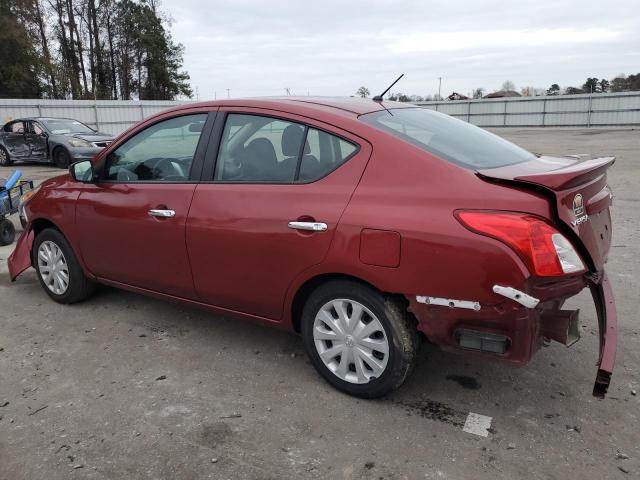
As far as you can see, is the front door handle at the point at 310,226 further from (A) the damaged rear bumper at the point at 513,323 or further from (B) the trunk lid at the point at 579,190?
(B) the trunk lid at the point at 579,190

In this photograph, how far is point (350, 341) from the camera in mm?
2967

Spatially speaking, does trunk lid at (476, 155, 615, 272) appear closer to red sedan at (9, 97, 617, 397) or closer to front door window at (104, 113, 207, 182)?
red sedan at (9, 97, 617, 397)

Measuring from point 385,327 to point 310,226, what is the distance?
26.2 inches

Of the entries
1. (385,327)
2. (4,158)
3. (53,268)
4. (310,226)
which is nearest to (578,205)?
(385,327)

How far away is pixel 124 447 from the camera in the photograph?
8.75 ft

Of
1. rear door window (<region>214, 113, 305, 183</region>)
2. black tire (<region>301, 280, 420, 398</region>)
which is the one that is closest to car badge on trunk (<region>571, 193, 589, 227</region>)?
black tire (<region>301, 280, 420, 398</region>)

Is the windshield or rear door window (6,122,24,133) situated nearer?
the windshield

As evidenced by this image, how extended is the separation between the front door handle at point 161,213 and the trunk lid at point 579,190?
76.4 inches

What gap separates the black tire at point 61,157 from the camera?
587 inches

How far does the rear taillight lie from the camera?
2398 millimetres

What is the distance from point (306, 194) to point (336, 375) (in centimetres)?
104

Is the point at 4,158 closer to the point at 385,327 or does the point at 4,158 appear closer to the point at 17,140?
the point at 17,140

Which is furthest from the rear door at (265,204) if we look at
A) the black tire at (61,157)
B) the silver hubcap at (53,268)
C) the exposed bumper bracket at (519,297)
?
the black tire at (61,157)

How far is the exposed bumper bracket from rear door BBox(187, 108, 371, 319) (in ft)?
2.97
